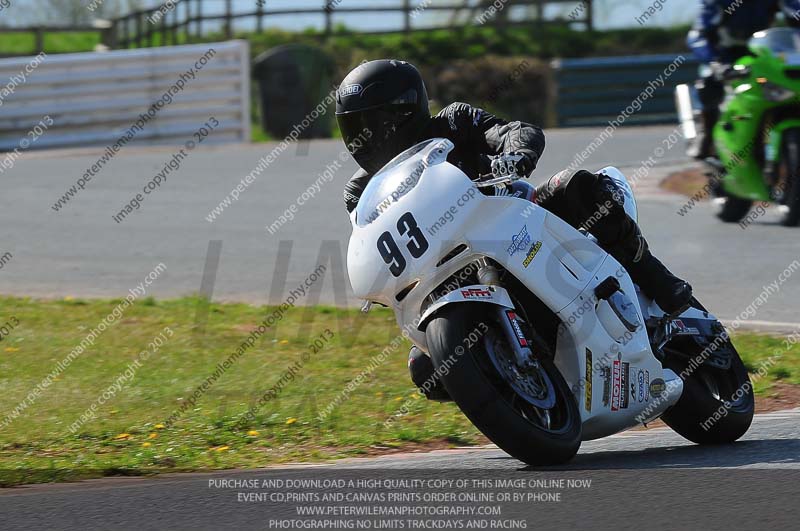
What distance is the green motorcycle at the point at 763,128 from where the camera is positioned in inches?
470

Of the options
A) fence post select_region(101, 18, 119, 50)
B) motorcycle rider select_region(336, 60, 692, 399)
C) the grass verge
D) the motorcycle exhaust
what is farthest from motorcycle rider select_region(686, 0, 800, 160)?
fence post select_region(101, 18, 119, 50)

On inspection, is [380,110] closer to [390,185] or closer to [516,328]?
[390,185]

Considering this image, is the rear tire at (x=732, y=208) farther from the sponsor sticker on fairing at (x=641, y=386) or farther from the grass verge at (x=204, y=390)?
the sponsor sticker on fairing at (x=641, y=386)

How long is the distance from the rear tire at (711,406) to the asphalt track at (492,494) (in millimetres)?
104

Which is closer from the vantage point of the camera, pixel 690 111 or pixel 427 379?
pixel 427 379

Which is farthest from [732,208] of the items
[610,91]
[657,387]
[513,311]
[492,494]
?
[610,91]

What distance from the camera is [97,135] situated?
20.6 m

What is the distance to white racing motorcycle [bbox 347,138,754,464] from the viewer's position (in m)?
5.09

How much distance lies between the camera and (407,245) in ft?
17.1

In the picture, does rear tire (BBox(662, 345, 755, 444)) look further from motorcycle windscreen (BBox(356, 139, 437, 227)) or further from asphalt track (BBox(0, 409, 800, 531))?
motorcycle windscreen (BBox(356, 139, 437, 227))

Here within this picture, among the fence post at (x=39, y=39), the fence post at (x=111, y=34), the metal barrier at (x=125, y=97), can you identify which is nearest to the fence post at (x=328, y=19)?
the fence post at (x=111, y=34)

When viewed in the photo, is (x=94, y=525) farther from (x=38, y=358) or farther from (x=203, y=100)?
(x=203, y=100)

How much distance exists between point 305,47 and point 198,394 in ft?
55.0

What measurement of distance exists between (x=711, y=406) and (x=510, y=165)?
1447mm
